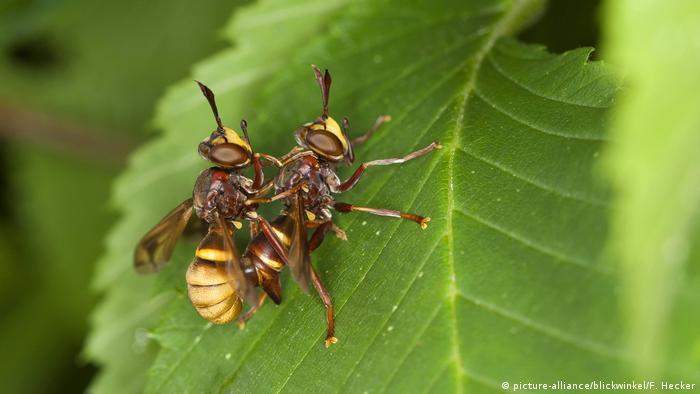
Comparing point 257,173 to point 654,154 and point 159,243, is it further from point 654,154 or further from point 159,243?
point 654,154

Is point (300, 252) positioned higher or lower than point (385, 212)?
lower

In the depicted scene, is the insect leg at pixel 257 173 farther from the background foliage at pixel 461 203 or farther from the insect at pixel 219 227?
the background foliage at pixel 461 203

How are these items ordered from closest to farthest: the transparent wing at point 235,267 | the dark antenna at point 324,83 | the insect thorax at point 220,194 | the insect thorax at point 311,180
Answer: the transparent wing at point 235,267, the dark antenna at point 324,83, the insect thorax at point 311,180, the insect thorax at point 220,194

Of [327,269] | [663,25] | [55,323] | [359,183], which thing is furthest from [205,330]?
[55,323]

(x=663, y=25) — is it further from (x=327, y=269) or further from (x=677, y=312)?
(x=327, y=269)

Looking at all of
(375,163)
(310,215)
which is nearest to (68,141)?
(310,215)

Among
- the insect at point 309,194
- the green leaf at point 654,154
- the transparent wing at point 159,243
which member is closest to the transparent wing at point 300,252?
the insect at point 309,194

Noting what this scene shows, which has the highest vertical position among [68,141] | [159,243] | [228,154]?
[228,154]
